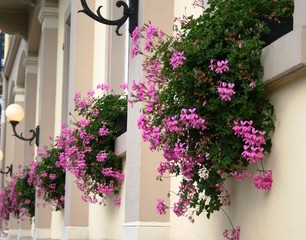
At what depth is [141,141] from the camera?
5332 mm

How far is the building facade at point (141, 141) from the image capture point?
3357mm

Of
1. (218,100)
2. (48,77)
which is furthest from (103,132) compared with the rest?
(48,77)

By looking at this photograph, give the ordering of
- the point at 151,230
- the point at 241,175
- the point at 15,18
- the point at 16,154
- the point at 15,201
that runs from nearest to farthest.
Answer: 1. the point at 241,175
2. the point at 151,230
3. the point at 15,201
4. the point at 15,18
5. the point at 16,154

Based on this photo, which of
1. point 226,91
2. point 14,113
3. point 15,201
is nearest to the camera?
point 226,91

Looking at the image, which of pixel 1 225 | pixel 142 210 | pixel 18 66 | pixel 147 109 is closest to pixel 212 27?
pixel 147 109

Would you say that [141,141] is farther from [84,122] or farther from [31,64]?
[31,64]

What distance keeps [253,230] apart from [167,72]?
2.54 feet

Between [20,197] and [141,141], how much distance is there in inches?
298

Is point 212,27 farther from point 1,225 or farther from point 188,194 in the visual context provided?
point 1,225

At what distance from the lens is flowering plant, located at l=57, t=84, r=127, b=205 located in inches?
265

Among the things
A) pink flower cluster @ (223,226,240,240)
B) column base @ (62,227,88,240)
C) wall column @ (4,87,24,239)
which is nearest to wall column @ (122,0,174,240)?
pink flower cluster @ (223,226,240,240)

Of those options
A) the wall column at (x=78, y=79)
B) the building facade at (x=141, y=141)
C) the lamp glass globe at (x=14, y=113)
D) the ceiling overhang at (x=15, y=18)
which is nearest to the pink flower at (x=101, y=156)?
the building facade at (x=141, y=141)

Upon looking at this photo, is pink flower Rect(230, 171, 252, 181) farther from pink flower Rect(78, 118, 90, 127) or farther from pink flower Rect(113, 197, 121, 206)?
pink flower Rect(78, 118, 90, 127)

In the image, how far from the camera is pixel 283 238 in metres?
3.40
